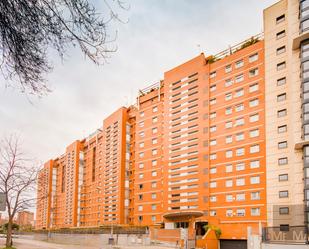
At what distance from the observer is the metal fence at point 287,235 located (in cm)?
2184

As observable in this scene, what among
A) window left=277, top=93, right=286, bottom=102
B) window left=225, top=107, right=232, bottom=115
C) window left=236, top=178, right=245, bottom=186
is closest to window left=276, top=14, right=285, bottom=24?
window left=277, top=93, right=286, bottom=102

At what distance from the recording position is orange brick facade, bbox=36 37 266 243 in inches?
2137

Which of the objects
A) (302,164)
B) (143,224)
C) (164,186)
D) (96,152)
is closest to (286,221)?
(302,164)

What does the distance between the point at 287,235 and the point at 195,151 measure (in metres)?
39.9

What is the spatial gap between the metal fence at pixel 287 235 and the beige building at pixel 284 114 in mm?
21783

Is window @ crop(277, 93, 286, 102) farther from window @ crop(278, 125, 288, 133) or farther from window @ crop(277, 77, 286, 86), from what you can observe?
window @ crop(278, 125, 288, 133)

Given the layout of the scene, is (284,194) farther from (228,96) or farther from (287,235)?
(287,235)

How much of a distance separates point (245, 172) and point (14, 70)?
170 ft

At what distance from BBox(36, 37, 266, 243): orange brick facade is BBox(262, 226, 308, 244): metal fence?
24590mm

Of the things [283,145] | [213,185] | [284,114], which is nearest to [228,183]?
[213,185]

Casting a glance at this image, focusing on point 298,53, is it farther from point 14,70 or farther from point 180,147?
point 14,70

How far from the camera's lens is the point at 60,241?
280ft

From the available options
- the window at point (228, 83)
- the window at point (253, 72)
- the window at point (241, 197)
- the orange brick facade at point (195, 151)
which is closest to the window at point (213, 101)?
the orange brick facade at point (195, 151)

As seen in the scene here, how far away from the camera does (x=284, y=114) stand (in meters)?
50.3
